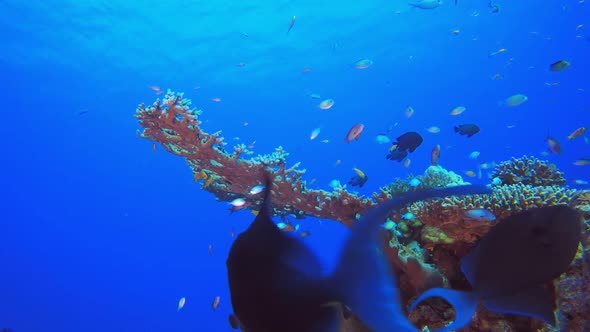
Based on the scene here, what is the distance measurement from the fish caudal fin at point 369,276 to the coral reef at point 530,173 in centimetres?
524

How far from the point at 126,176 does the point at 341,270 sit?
69.8m

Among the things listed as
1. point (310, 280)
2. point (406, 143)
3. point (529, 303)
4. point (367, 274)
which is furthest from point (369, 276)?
point (406, 143)

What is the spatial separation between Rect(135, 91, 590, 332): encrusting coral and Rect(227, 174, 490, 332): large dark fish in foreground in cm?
42

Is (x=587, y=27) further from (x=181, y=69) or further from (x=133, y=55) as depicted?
(x=133, y=55)

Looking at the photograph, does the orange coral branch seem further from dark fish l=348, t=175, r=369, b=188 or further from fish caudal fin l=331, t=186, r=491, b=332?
fish caudal fin l=331, t=186, r=491, b=332

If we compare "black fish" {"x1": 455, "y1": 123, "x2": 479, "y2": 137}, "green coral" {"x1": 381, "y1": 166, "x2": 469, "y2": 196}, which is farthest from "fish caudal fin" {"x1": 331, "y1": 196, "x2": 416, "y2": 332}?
"black fish" {"x1": 455, "y1": 123, "x2": 479, "y2": 137}

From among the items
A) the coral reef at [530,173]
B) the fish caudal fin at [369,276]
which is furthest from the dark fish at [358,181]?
the fish caudal fin at [369,276]

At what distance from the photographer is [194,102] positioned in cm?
4400

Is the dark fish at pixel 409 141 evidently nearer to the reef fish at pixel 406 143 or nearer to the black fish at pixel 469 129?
the reef fish at pixel 406 143

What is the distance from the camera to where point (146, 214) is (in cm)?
7206

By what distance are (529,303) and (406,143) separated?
449 cm

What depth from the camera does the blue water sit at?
90.3ft

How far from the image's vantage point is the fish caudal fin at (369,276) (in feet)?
3.37

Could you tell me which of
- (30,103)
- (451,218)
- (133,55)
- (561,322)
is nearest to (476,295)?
(561,322)
